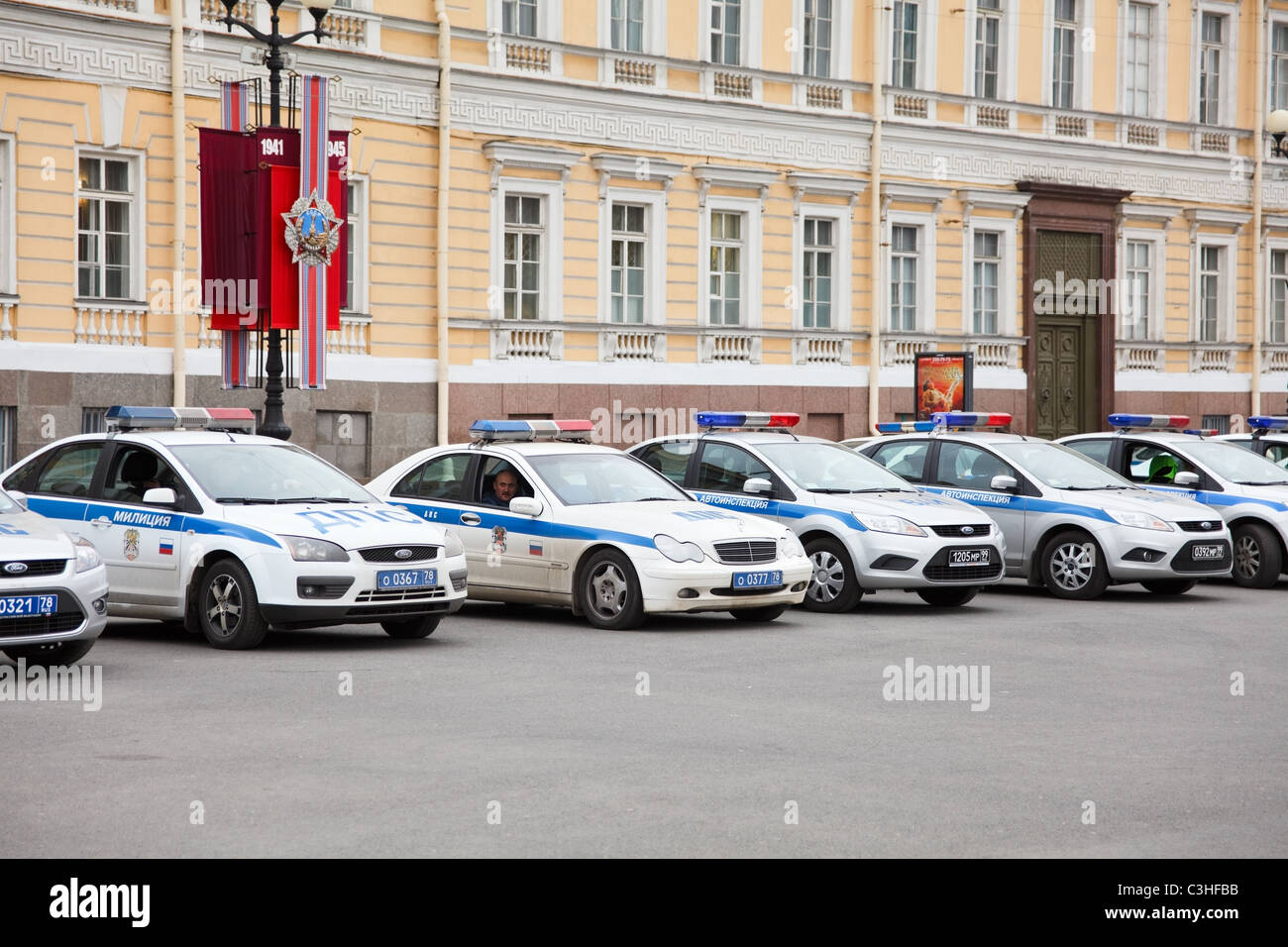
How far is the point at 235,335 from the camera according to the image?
2377 centimetres

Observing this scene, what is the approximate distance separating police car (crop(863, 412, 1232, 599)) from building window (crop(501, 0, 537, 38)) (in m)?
11.6

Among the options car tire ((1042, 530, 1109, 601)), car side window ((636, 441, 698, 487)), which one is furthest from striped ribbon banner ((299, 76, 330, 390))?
car tire ((1042, 530, 1109, 601))

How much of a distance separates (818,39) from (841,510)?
56.2 ft

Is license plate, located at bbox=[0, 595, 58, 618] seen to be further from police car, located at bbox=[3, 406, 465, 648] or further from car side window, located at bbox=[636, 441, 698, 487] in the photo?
car side window, located at bbox=[636, 441, 698, 487]

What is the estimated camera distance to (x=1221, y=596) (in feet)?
61.2

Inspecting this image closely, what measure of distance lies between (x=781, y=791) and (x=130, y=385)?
17871mm

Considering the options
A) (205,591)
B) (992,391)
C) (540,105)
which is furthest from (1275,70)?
(205,591)

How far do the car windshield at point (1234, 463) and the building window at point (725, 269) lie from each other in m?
11.4

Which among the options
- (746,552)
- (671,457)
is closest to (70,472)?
(746,552)

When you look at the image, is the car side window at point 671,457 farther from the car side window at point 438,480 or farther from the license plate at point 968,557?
the license plate at point 968,557

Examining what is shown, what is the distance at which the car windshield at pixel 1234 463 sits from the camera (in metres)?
20.2

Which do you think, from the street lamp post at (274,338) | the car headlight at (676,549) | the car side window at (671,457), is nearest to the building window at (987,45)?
the street lamp post at (274,338)

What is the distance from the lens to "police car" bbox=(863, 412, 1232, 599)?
1791 cm
